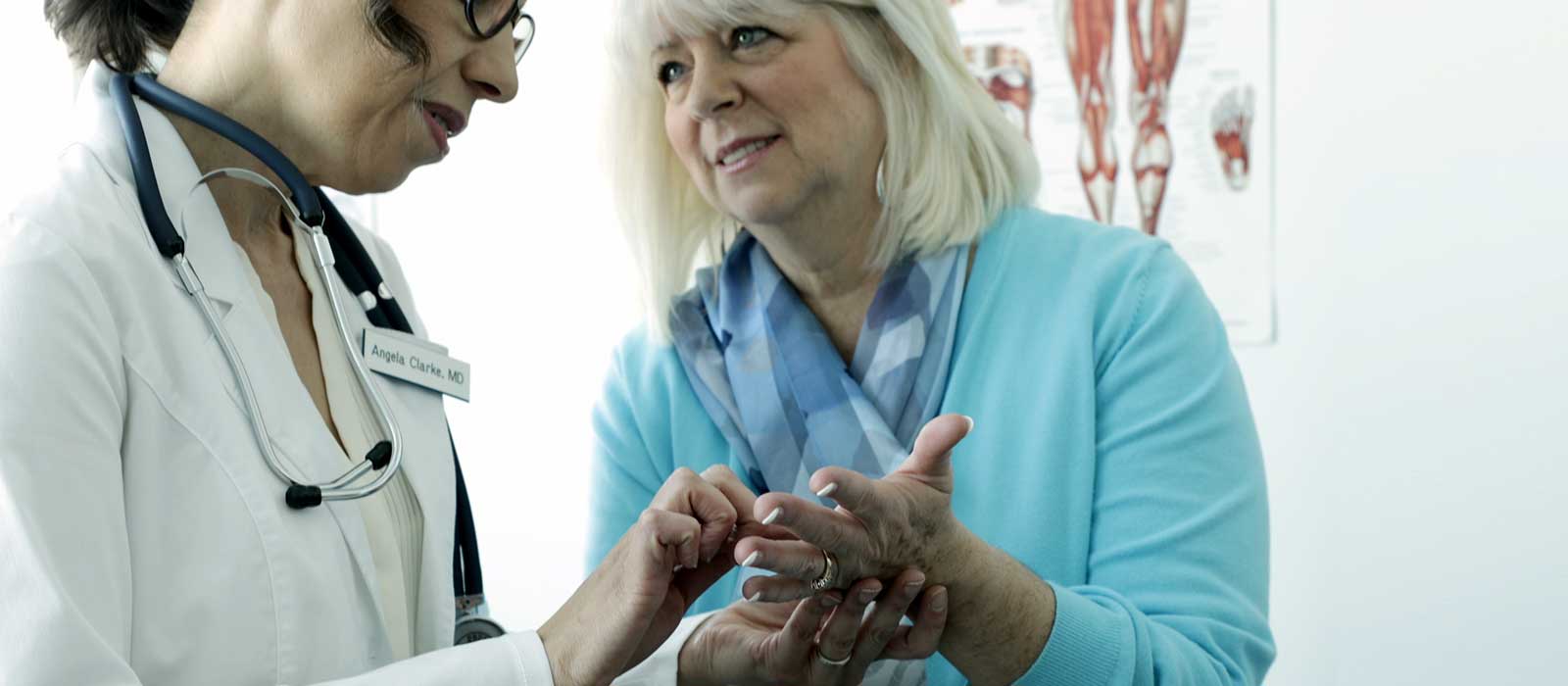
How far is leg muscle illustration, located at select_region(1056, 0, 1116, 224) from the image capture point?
2627mm

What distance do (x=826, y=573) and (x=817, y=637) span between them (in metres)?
0.16

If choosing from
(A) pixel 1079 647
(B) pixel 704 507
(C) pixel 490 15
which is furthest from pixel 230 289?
(A) pixel 1079 647

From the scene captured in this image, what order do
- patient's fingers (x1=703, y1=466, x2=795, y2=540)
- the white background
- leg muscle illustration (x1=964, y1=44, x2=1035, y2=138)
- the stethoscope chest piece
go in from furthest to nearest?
leg muscle illustration (x1=964, y1=44, x2=1035, y2=138) → the white background → the stethoscope chest piece → patient's fingers (x1=703, y1=466, x2=795, y2=540)

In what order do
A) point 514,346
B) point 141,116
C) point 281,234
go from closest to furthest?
1. point 141,116
2. point 281,234
3. point 514,346

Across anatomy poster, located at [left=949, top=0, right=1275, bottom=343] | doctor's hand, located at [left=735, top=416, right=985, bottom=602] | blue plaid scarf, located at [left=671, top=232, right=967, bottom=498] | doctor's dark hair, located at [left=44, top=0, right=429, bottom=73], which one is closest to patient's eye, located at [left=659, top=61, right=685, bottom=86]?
blue plaid scarf, located at [left=671, top=232, right=967, bottom=498]

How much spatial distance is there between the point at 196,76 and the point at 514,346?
2053 millimetres

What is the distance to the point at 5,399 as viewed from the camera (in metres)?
0.91

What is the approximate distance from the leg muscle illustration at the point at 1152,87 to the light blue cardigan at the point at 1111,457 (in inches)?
40.9

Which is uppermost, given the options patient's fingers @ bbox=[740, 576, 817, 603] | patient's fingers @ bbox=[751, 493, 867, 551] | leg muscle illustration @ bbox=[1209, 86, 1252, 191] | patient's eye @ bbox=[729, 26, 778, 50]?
patient's eye @ bbox=[729, 26, 778, 50]

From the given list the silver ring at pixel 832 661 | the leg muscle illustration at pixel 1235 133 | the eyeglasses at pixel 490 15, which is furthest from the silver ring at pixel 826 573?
the leg muscle illustration at pixel 1235 133

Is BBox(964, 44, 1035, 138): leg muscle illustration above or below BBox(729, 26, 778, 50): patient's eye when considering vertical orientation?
below

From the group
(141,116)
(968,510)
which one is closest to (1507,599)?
(968,510)

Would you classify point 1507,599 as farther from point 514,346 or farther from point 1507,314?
point 514,346

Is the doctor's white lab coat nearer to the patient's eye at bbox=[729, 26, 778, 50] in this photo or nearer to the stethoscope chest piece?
the stethoscope chest piece
